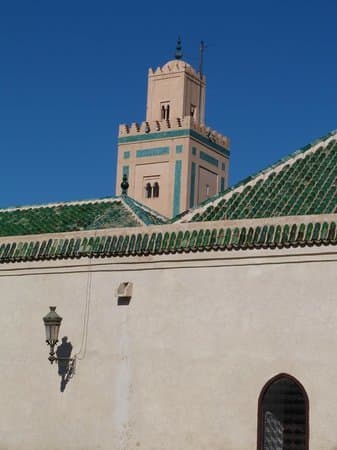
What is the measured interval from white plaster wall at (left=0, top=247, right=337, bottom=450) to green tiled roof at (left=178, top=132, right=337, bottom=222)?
81cm

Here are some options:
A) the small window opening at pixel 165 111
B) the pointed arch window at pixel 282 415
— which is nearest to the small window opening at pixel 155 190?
the small window opening at pixel 165 111

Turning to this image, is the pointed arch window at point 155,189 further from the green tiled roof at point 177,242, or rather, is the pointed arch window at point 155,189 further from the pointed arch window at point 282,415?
the pointed arch window at point 282,415

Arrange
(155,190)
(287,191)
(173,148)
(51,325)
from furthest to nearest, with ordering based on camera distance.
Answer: (155,190)
(173,148)
(51,325)
(287,191)

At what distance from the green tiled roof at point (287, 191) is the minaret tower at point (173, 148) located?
76.9 feet

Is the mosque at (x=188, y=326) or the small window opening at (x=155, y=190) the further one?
the small window opening at (x=155, y=190)

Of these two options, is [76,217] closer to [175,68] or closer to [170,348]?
[170,348]

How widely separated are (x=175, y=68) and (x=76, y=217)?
25266 mm

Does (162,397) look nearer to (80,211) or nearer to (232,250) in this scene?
(232,250)

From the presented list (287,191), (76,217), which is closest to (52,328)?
(76,217)

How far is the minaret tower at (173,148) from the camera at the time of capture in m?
36.3

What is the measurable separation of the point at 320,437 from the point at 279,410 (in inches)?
23.4

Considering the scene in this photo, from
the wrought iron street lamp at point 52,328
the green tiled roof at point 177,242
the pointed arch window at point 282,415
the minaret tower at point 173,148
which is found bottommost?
the pointed arch window at point 282,415

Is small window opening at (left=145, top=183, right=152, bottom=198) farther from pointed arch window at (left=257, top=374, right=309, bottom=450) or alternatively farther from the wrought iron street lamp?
pointed arch window at (left=257, top=374, right=309, bottom=450)

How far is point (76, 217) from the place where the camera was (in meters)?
14.1
